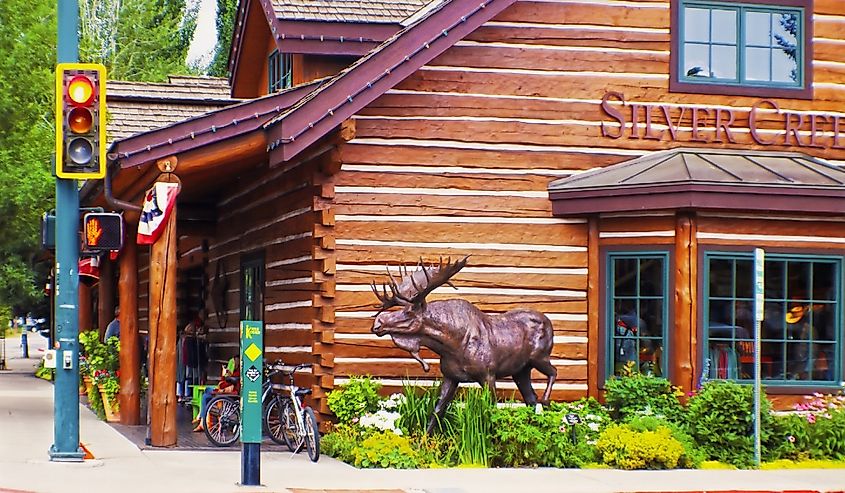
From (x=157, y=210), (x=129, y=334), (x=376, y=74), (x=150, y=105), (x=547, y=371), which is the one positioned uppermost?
(x=150, y=105)

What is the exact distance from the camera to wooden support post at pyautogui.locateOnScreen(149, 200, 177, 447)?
1650cm

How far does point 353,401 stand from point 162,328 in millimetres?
2439

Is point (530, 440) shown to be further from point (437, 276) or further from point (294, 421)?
point (294, 421)

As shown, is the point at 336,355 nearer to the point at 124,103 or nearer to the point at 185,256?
the point at 124,103

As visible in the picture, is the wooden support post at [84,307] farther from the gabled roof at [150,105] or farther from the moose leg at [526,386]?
the moose leg at [526,386]

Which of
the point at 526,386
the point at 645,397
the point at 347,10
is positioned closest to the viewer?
the point at 645,397

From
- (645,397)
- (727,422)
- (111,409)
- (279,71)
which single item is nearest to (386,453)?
(645,397)

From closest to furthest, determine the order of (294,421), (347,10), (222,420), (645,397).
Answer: (294,421)
(645,397)
(222,420)
(347,10)

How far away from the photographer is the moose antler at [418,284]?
1609cm

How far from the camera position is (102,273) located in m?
25.6

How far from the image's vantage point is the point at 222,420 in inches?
678

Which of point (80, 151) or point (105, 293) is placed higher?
point (80, 151)

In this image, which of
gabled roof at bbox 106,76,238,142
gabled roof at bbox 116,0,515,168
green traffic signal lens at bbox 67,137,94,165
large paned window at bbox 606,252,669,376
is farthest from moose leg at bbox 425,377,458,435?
gabled roof at bbox 106,76,238,142

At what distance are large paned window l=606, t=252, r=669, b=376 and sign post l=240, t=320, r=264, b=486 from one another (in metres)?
5.74
